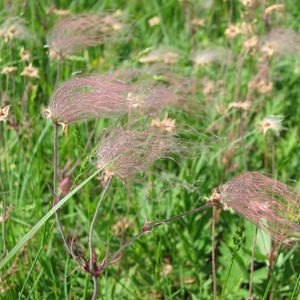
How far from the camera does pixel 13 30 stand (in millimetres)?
2559

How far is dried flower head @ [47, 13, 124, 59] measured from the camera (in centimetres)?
248

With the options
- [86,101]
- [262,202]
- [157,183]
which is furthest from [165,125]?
[262,202]

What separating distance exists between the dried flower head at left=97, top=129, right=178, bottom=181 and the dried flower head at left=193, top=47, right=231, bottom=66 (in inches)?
51.1

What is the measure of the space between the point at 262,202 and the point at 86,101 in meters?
0.57

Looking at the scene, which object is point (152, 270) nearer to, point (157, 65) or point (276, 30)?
point (157, 65)

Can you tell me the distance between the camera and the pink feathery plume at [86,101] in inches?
67.1

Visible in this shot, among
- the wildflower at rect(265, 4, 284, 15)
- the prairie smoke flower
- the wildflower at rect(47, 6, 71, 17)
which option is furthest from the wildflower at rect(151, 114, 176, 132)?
the wildflower at rect(47, 6, 71, 17)

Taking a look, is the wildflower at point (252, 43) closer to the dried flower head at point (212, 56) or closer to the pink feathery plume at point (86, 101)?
the dried flower head at point (212, 56)

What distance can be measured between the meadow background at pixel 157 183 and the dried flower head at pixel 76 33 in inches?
4.7

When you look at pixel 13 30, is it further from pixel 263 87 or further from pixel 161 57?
pixel 263 87

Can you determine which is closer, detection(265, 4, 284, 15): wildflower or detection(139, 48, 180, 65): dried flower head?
detection(265, 4, 284, 15): wildflower

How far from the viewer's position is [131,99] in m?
2.10

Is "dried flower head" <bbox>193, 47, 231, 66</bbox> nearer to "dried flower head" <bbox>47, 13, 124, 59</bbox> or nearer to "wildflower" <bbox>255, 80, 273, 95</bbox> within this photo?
"wildflower" <bbox>255, 80, 273, 95</bbox>

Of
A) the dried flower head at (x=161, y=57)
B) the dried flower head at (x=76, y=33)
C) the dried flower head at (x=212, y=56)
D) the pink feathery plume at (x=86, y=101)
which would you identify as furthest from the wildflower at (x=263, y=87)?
the pink feathery plume at (x=86, y=101)
